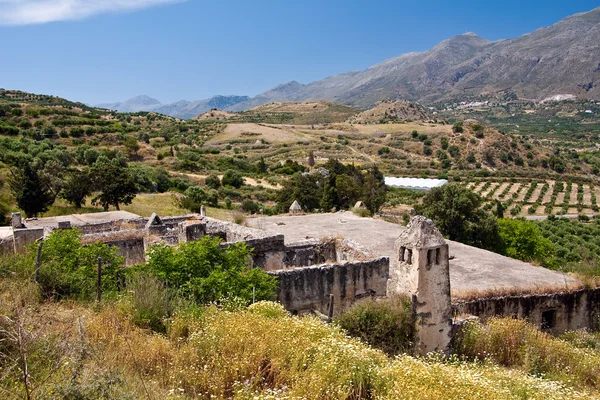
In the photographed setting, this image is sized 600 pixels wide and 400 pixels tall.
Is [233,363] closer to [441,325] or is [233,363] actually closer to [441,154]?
[441,325]

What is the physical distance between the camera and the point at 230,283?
9680mm

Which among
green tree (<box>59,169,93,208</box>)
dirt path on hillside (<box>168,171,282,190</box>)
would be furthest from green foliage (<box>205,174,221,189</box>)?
green tree (<box>59,169,93,208</box>)

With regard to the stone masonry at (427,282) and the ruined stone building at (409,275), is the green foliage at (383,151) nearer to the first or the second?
the ruined stone building at (409,275)

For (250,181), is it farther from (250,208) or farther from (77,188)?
(77,188)

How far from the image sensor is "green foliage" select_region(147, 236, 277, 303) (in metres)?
9.41

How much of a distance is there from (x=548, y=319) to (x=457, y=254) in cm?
475

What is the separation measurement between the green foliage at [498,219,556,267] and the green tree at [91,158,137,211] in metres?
26.0

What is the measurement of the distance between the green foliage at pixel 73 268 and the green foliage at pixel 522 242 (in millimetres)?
24015

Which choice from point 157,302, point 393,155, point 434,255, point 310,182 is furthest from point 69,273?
point 393,155

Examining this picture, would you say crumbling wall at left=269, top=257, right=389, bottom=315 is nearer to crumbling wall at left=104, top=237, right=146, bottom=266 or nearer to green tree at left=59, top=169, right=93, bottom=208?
crumbling wall at left=104, top=237, right=146, bottom=266

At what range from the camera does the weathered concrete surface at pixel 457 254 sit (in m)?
14.8

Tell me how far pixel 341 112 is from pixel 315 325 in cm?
18118

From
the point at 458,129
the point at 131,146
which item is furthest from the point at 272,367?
the point at 458,129

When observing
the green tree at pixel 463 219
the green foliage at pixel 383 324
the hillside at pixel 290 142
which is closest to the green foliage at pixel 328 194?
the green tree at pixel 463 219
